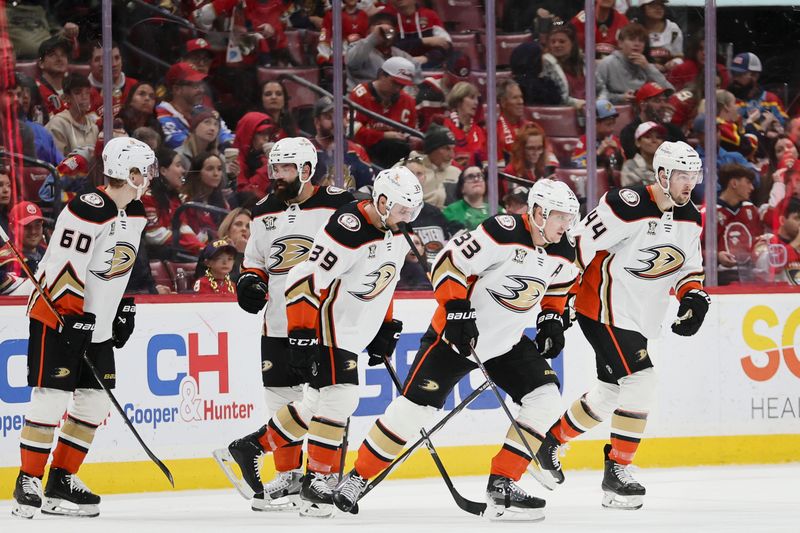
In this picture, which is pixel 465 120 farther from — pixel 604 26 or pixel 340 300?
pixel 340 300

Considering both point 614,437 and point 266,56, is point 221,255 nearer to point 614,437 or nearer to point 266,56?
point 266,56

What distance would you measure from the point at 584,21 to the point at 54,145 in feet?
9.34

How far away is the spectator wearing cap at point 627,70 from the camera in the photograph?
745cm

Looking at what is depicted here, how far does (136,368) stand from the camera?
6.03m

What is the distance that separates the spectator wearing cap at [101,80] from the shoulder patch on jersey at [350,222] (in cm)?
185

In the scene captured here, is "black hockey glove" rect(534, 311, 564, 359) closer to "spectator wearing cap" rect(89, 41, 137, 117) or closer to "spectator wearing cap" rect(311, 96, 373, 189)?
"spectator wearing cap" rect(311, 96, 373, 189)

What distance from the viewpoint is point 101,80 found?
645 cm

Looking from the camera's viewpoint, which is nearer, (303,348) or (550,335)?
(303,348)

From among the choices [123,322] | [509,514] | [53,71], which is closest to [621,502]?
[509,514]

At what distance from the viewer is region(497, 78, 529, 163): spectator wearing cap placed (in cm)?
729

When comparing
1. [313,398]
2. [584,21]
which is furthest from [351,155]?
[313,398]

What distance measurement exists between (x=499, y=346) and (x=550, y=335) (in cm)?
26

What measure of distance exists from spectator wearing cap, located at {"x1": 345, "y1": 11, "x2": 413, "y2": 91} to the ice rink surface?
2101mm

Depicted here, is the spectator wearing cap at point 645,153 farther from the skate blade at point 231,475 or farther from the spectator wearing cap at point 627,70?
the skate blade at point 231,475
